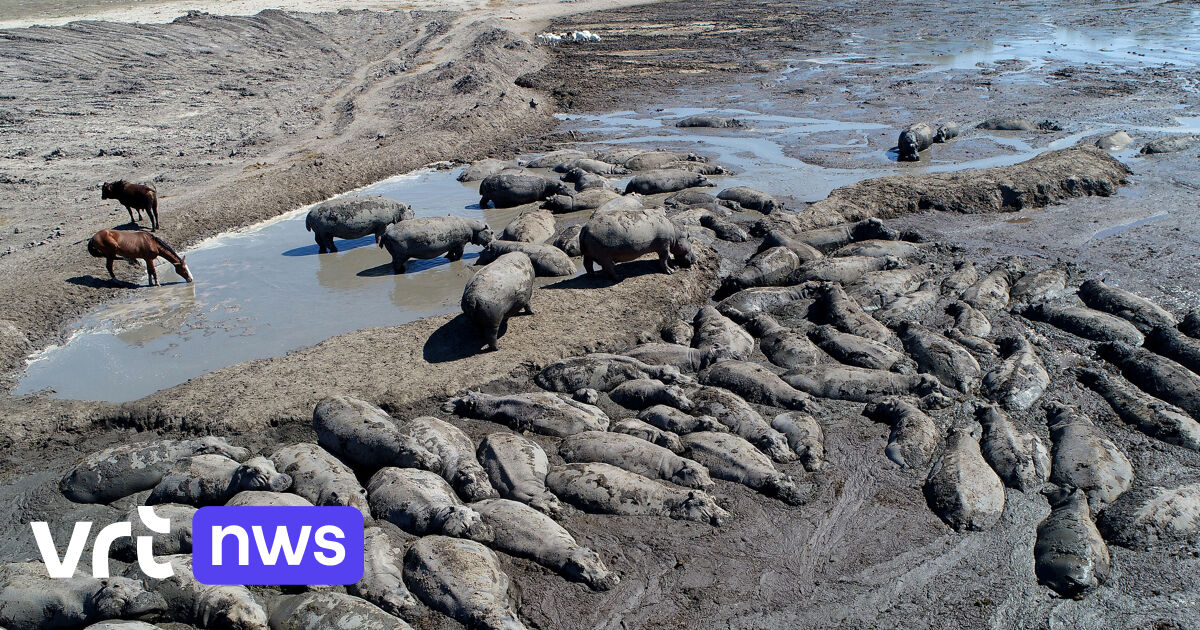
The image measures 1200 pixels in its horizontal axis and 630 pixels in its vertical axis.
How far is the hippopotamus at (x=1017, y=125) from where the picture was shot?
20062mm

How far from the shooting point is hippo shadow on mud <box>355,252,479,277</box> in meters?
12.7

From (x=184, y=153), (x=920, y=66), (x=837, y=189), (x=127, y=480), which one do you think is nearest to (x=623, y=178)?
(x=837, y=189)

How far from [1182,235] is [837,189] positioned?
5.67 metres

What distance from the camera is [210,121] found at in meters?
21.7

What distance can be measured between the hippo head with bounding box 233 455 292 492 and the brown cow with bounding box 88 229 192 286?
6633mm

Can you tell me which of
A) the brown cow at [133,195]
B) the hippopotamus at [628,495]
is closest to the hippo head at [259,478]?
the hippopotamus at [628,495]

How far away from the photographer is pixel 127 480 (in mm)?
6863

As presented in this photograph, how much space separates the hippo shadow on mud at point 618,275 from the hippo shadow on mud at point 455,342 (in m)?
1.55

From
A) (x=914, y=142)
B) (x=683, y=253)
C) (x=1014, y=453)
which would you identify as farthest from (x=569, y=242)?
(x=914, y=142)

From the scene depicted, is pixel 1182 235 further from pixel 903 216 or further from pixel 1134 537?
pixel 1134 537

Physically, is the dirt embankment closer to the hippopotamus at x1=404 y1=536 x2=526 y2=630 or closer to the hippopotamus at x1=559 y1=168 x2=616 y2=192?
the hippopotamus at x1=559 y1=168 x2=616 y2=192

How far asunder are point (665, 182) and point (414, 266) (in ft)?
19.6

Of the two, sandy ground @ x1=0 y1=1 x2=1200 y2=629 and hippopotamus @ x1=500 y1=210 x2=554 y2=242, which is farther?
hippopotamus @ x1=500 y1=210 x2=554 y2=242

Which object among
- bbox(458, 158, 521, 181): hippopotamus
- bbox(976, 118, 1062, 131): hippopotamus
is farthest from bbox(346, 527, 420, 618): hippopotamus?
bbox(976, 118, 1062, 131): hippopotamus
